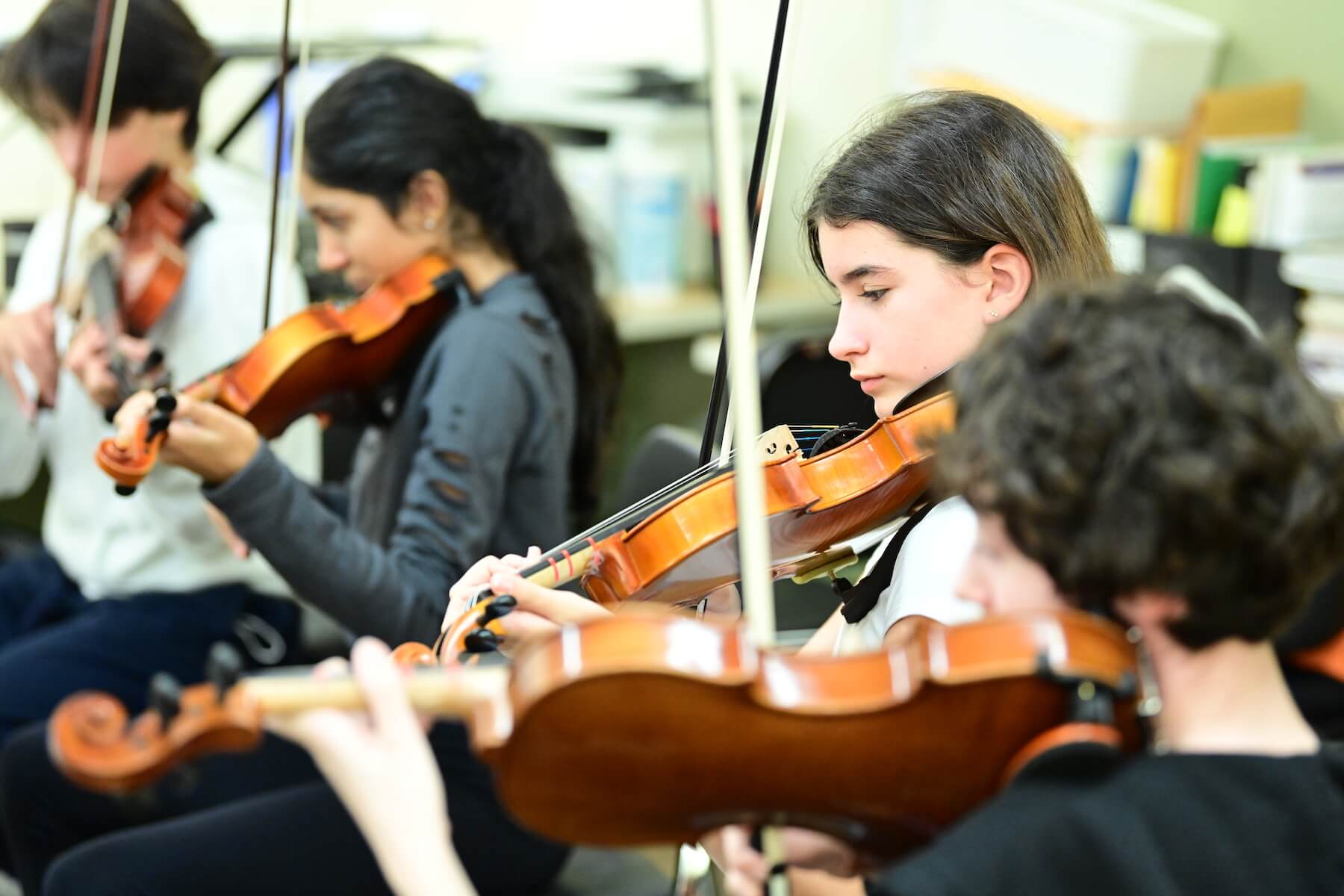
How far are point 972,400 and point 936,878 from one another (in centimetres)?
21

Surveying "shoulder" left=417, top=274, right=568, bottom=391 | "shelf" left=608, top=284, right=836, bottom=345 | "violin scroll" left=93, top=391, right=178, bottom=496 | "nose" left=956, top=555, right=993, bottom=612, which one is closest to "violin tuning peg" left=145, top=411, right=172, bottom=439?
"violin scroll" left=93, top=391, right=178, bottom=496

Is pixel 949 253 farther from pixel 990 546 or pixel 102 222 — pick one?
pixel 102 222

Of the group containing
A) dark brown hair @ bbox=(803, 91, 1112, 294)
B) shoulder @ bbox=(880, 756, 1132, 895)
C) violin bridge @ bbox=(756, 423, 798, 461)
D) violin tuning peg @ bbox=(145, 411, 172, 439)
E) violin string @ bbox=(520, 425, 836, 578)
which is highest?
dark brown hair @ bbox=(803, 91, 1112, 294)

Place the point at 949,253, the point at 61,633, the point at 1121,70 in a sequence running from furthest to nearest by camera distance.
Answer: the point at 1121,70
the point at 61,633
the point at 949,253

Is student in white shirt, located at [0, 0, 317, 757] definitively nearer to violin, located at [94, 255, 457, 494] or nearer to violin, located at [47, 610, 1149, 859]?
violin, located at [94, 255, 457, 494]

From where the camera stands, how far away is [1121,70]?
211 cm

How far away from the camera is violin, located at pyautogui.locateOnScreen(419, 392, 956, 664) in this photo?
84cm

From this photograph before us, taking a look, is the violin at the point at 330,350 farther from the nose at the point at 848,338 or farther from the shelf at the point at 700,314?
the shelf at the point at 700,314

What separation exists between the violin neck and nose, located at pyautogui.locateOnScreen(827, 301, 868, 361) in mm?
402

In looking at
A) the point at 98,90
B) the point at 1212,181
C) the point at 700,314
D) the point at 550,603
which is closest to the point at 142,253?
the point at 98,90

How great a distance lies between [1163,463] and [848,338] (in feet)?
1.22

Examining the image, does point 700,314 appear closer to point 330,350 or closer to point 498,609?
point 330,350

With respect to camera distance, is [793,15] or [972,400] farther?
[793,15]

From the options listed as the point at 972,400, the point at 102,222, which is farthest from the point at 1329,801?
the point at 102,222
